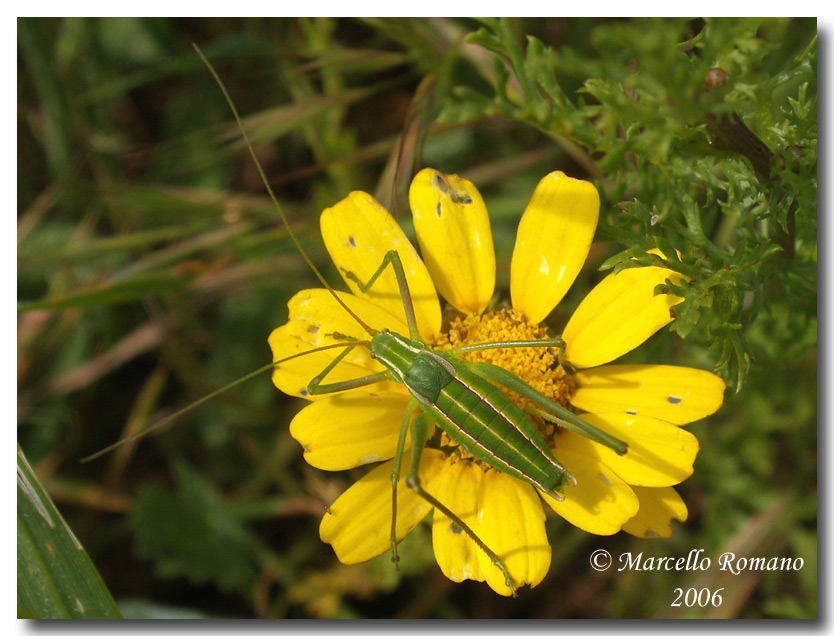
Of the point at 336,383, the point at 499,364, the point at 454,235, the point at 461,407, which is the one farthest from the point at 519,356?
the point at 336,383

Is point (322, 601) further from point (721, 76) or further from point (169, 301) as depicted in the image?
point (721, 76)

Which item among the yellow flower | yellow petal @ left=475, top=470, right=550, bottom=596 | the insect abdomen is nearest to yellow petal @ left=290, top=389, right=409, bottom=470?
the yellow flower

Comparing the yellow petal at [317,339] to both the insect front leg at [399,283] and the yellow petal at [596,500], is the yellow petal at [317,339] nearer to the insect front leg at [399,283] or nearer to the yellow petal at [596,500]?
the insect front leg at [399,283]

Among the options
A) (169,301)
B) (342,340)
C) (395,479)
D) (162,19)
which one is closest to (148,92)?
(162,19)

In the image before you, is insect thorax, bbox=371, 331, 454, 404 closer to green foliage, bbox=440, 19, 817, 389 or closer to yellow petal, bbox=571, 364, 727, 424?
yellow petal, bbox=571, 364, 727, 424

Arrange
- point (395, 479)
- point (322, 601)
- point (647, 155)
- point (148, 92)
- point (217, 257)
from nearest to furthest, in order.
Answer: point (647, 155) < point (395, 479) < point (322, 601) < point (217, 257) < point (148, 92)

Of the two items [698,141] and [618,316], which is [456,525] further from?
[698,141]
